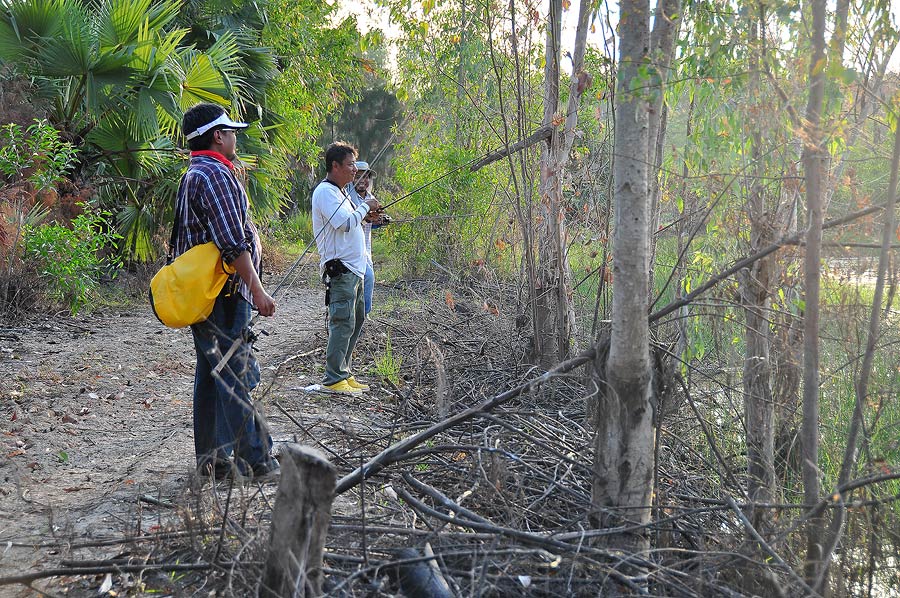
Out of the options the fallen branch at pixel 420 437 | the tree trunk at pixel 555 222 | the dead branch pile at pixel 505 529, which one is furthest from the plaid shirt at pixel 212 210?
the tree trunk at pixel 555 222

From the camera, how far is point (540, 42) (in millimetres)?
6969

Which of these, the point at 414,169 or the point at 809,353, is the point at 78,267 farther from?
the point at 809,353

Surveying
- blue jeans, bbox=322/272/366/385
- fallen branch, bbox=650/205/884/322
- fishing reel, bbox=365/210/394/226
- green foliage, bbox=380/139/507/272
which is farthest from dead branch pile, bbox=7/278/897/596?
green foliage, bbox=380/139/507/272

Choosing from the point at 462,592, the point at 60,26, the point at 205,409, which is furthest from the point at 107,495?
the point at 60,26

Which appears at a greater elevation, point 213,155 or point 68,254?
point 213,155

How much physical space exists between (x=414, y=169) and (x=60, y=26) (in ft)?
19.8

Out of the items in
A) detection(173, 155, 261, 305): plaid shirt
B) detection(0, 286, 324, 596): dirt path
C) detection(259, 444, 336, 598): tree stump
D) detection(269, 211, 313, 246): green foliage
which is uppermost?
detection(269, 211, 313, 246): green foliage

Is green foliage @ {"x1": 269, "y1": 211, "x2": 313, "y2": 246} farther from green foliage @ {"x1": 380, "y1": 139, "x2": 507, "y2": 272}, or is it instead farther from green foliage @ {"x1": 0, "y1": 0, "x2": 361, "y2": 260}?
green foliage @ {"x1": 0, "y1": 0, "x2": 361, "y2": 260}

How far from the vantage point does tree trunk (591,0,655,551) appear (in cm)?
294

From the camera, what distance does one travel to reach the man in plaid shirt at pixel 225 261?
160 inches

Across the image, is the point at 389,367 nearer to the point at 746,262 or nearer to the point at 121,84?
the point at 746,262

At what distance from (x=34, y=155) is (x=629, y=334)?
7290mm

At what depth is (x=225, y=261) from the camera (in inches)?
160

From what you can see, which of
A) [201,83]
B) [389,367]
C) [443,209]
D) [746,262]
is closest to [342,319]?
[389,367]
